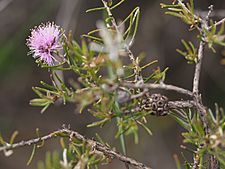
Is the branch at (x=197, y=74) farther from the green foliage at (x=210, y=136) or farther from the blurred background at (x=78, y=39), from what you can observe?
the blurred background at (x=78, y=39)

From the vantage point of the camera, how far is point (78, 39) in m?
2.23

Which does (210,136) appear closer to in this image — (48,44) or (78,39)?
(48,44)

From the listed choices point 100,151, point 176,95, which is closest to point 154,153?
point 176,95

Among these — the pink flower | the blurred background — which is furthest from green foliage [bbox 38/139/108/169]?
the blurred background

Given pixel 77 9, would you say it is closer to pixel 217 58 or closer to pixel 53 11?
→ pixel 53 11

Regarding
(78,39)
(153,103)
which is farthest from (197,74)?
(78,39)

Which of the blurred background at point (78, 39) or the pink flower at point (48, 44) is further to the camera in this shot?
the blurred background at point (78, 39)

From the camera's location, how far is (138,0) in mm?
2168

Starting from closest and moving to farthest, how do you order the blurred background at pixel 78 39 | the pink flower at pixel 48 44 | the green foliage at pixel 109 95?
the green foliage at pixel 109 95 < the pink flower at pixel 48 44 < the blurred background at pixel 78 39

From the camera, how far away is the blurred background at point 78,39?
2100mm

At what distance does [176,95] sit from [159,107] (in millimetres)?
1650

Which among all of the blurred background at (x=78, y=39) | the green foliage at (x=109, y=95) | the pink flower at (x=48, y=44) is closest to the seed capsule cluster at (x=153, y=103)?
the green foliage at (x=109, y=95)

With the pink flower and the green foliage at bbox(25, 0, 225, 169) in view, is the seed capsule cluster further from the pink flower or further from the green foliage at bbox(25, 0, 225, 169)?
the pink flower

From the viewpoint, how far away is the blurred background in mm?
2100
